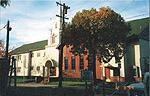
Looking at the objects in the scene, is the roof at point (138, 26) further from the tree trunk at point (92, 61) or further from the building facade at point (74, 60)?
the tree trunk at point (92, 61)

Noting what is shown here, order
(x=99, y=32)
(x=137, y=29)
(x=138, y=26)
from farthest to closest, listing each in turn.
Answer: (x=138, y=26) < (x=137, y=29) < (x=99, y=32)

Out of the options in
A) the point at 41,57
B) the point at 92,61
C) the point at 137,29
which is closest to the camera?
the point at 137,29

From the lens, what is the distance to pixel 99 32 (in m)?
41.7

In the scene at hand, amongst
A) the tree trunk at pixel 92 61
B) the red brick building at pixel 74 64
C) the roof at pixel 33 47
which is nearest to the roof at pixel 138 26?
the tree trunk at pixel 92 61

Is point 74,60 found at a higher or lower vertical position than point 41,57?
lower

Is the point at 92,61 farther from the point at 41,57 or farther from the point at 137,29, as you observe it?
the point at 41,57

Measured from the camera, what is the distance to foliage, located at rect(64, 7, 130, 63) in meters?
41.7

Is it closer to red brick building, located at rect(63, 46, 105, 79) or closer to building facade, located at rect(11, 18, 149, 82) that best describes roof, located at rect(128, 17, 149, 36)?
building facade, located at rect(11, 18, 149, 82)

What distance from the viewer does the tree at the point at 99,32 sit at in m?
41.7

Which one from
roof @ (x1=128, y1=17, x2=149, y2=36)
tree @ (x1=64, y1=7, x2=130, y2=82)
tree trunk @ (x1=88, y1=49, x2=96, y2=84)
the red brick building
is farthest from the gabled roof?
the red brick building

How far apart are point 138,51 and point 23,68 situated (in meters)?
42.8

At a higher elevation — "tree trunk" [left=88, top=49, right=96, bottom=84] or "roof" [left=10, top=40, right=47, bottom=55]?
"roof" [left=10, top=40, right=47, bottom=55]

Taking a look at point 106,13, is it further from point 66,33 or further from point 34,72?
point 34,72

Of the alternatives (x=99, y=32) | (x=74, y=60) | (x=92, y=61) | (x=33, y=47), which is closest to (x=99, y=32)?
(x=99, y=32)
